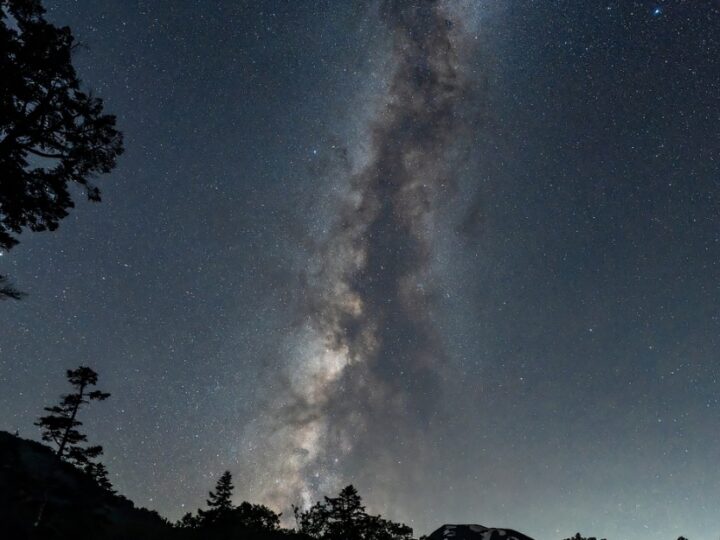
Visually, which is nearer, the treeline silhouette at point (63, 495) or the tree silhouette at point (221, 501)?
the treeline silhouette at point (63, 495)

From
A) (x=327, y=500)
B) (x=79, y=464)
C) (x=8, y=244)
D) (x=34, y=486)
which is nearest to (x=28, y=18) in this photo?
(x=8, y=244)

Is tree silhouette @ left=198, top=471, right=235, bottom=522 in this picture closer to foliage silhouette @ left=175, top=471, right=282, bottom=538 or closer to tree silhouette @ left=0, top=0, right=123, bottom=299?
foliage silhouette @ left=175, top=471, right=282, bottom=538

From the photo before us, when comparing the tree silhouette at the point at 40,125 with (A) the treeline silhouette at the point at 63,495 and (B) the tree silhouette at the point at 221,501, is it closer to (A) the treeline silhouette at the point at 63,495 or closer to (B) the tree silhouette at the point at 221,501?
(A) the treeline silhouette at the point at 63,495

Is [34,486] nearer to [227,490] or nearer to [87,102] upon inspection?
[87,102]

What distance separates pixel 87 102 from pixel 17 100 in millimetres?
1746

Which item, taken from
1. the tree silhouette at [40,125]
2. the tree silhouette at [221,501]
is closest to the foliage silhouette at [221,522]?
the tree silhouette at [221,501]

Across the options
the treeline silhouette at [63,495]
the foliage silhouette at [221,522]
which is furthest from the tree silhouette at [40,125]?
the foliage silhouette at [221,522]

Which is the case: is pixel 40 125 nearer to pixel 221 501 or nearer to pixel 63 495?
pixel 63 495

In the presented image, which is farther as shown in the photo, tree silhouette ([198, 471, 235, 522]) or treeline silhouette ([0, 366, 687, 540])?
tree silhouette ([198, 471, 235, 522])

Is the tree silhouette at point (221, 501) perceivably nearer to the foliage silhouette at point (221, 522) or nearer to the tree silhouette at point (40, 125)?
the foliage silhouette at point (221, 522)

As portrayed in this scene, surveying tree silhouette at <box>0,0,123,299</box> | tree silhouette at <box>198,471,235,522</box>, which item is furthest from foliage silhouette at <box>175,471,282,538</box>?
tree silhouette at <box>0,0,123,299</box>

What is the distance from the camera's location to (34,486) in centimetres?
1334

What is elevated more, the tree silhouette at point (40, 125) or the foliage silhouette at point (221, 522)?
the tree silhouette at point (40, 125)

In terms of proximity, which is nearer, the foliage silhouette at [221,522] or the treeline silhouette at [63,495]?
the treeline silhouette at [63,495]
